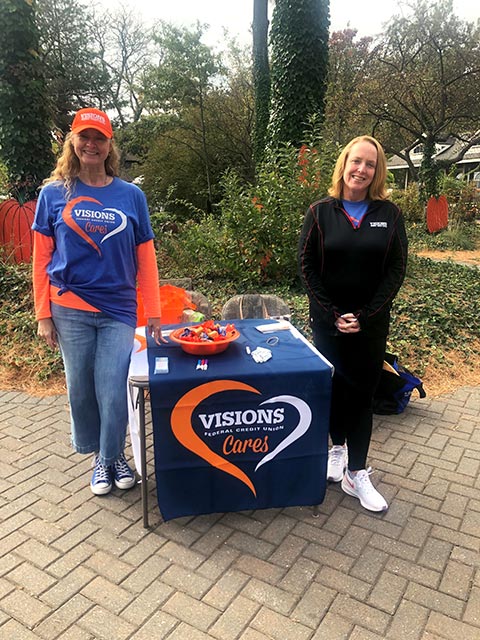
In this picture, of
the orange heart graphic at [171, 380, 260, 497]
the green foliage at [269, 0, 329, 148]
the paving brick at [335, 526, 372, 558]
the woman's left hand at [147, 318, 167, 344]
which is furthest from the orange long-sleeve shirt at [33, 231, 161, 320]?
the green foliage at [269, 0, 329, 148]

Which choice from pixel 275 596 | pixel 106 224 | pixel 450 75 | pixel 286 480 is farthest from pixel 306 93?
pixel 450 75

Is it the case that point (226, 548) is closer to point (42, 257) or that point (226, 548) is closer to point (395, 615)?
point (395, 615)

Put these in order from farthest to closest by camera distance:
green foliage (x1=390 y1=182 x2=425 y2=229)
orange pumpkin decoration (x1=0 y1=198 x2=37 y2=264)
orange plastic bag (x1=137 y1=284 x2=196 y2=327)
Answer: green foliage (x1=390 y1=182 x2=425 y2=229) < orange pumpkin decoration (x1=0 y1=198 x2=37 y2=264) < orange plastic bag (x1=137 y1=284 x2=196 y2=327)

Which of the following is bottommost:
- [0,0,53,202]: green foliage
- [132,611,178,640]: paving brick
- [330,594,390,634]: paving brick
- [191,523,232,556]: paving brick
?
[330,594,390,634]: paving brick

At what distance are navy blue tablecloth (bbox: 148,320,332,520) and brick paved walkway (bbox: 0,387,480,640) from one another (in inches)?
7.5

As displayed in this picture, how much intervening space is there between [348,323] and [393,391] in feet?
5.12

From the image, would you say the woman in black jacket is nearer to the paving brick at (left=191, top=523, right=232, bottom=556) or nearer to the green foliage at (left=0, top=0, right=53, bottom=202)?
the paving brick at (left=191, top=523, right=232, bottom=556)

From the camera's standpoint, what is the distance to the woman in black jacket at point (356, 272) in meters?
2.46

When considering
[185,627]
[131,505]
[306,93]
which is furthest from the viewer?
[306,93]

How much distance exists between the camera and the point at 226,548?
238 centimetres

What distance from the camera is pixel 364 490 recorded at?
271cm

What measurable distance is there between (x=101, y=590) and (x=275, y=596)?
2.50ft

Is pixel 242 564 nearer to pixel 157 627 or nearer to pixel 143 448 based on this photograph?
pixel 157 627

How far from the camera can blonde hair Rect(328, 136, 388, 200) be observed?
2484 millimetres
